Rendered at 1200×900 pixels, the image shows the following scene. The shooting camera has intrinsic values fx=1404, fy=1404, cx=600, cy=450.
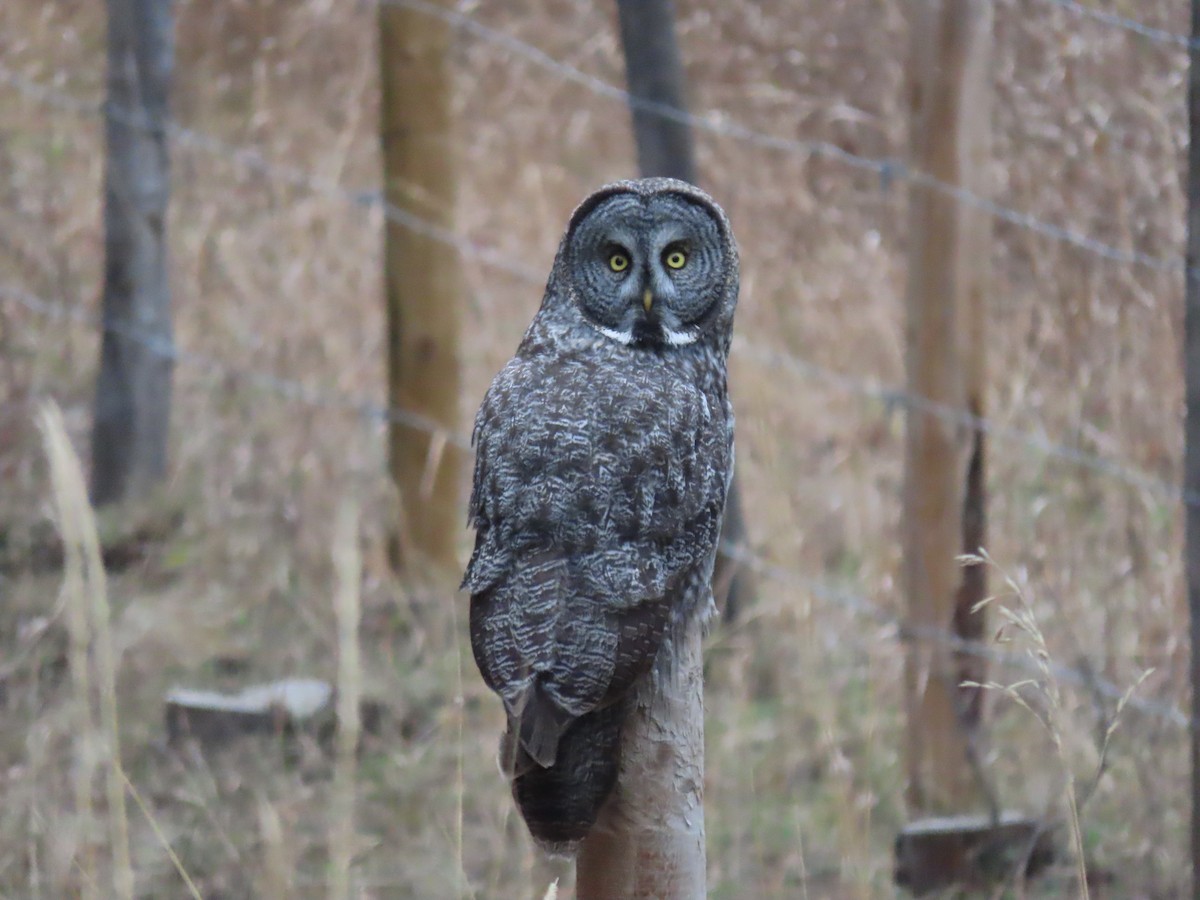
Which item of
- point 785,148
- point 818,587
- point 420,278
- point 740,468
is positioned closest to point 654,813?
point 818,587

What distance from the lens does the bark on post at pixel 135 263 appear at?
366cm

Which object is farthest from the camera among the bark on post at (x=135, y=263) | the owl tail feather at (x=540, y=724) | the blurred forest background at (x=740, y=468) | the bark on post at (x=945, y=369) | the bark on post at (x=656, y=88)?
the bark on post at (x=135, y=263)

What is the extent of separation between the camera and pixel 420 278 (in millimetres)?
3521

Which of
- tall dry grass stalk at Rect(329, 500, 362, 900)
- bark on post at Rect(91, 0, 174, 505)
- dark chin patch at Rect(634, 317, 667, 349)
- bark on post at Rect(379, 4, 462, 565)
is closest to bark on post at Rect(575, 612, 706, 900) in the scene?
tall dry grass stalk at Rect(329, 500, 362, 900)

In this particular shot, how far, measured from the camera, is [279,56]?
6.96 m

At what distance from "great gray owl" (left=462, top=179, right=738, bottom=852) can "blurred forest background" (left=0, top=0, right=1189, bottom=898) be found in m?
0.15

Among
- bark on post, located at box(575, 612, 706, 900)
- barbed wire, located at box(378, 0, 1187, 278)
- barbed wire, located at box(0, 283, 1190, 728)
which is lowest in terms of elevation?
bark on post, located at box(575, 612, 706, 900)

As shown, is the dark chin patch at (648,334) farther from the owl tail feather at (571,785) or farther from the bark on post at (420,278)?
the bark on post at (420,278)

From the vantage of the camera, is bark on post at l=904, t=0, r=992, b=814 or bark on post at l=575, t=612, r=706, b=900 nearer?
bark on post at l=575, t=612, r=706, b=900

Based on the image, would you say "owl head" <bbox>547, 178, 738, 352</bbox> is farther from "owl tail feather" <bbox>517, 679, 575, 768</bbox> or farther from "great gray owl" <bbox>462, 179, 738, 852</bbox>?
"owl tail feather" <bbox>517, 679, 575, 768</bbox>

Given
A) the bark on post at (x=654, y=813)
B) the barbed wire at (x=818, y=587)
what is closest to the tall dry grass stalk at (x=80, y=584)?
the bark on post at (x=654, y=813)

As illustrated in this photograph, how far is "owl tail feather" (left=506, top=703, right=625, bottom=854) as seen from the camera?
1.35 meters

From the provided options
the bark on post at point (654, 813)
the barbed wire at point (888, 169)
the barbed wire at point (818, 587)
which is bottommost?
the bark on post at point (654, 813)

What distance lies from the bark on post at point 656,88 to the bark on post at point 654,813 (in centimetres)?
177
